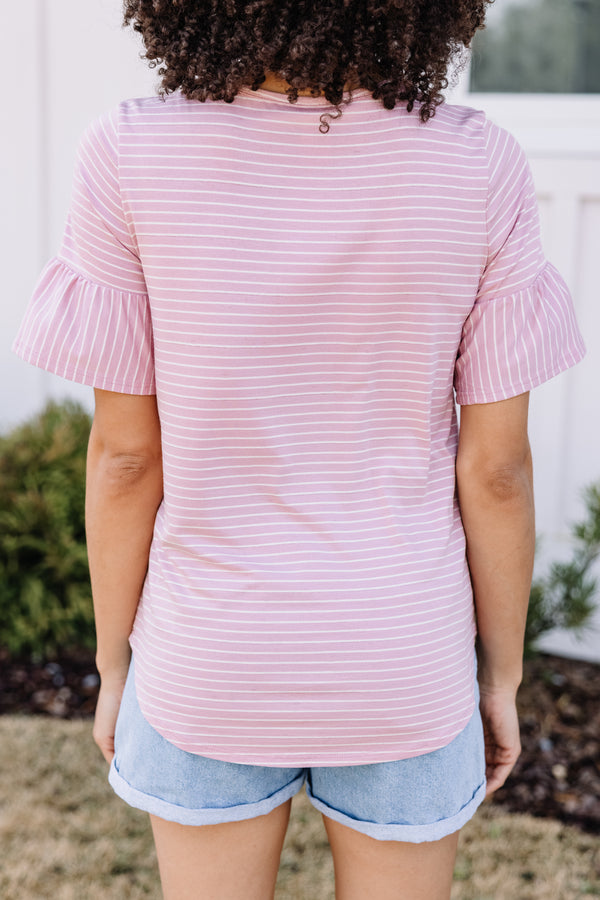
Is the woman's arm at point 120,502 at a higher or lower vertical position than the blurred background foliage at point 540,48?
lower

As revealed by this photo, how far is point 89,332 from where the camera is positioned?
106cm

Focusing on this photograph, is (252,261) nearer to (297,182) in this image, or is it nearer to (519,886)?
(297,182)

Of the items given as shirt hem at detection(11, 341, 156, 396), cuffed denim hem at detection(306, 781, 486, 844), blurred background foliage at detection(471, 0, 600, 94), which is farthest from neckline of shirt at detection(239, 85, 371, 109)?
blurred background foliage at detection(471, 0, 600, 94)

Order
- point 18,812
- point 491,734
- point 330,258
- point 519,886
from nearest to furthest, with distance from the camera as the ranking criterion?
1. point 330,258
2. point 491,734
3. point 519,886
4. point 18,812

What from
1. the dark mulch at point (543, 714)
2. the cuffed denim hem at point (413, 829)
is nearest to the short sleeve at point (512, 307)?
the cuffed denim hem at point (413, 829)

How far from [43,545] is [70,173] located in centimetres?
167

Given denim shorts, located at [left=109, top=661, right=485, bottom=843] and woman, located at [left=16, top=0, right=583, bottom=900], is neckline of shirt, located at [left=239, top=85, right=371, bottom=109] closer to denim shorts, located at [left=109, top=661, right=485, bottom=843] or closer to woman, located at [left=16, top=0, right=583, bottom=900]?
Result: woman, located at [left=16, top=0, right=583, bottom=900]

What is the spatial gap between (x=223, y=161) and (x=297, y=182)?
0.26ft

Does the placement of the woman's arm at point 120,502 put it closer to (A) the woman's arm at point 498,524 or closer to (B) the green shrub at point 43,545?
(A) the woman's arm at point 498,524

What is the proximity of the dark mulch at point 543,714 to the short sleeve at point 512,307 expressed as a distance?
1.96 m

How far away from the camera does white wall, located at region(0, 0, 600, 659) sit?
3268 mm

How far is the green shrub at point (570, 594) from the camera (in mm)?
2812

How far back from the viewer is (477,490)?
1.16 metres

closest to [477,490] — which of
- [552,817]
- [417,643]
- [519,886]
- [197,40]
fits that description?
[417,643]
